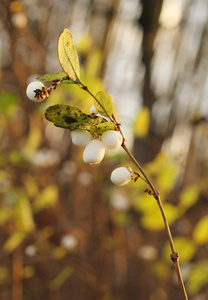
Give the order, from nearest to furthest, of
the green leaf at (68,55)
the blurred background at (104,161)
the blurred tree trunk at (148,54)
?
the green leaf at (68,55)
the blurred background at (104,161)
the blurred tree trunk at (148,54)

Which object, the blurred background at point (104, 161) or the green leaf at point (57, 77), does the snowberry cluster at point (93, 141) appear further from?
the blurred background at point (104, 161)

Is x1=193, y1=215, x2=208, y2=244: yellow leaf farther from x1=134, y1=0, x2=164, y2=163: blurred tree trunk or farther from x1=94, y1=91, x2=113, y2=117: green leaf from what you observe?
x1=94, y1=91, x2=113, y2=117: green leaf

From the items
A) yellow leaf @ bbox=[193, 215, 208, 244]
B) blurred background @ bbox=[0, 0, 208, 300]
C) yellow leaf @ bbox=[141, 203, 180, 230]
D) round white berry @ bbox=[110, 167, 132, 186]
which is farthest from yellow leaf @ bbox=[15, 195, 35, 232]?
round white berry @ bbox=[110, 167, 132, 186]

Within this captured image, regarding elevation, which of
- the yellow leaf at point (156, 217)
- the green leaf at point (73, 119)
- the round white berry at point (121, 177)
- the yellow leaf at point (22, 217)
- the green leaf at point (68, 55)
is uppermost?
the green leaf at point (68, 55)

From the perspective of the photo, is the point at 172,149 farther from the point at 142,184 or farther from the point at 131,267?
the point at 131,267

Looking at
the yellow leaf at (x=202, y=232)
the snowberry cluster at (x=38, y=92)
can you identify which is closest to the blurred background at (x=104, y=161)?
the yellow leaf at (x=202, y=232)

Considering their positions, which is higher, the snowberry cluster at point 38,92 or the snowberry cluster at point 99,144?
the snowberry cluster at point 38,92

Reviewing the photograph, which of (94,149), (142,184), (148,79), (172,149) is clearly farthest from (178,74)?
(94,149)
